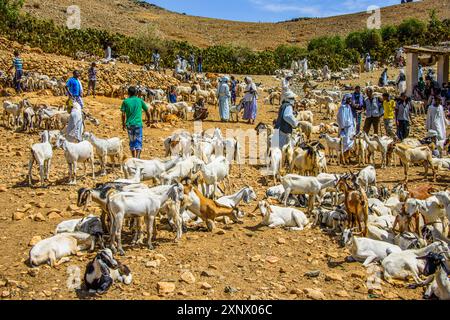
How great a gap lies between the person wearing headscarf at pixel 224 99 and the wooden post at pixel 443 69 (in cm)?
1050

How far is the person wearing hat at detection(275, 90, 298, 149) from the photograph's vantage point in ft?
35.1

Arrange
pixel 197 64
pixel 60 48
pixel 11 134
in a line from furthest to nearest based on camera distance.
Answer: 1. pixel 197 64
2. pixel 60 48
3. pixel 11 134

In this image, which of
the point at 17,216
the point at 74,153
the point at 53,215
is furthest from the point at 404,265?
the point at 74,153

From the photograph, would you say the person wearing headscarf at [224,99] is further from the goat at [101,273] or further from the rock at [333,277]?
the goat at [101,273]

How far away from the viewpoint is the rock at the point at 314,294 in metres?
5.61

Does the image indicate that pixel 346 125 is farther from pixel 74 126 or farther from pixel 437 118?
pixel 74 126

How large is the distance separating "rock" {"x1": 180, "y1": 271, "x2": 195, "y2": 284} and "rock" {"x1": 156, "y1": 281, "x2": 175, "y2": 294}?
0.18 metres

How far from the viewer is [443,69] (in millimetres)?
22953

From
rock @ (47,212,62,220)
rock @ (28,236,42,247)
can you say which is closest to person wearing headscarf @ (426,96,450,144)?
rock @ (47,212,62,220)

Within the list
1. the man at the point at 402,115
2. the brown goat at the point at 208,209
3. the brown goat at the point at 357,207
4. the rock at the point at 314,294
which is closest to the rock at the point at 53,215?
the brown goat at the point at 208,209

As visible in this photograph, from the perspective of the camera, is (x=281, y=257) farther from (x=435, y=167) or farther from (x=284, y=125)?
(x=435, y=167)

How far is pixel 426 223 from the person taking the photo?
7.78 meters
